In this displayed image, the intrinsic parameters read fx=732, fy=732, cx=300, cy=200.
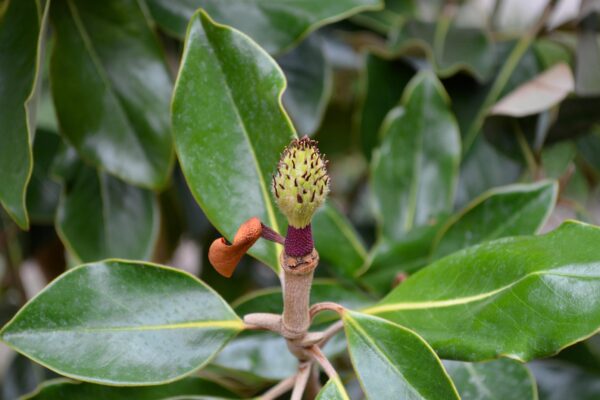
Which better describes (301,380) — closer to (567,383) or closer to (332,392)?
(332,392)

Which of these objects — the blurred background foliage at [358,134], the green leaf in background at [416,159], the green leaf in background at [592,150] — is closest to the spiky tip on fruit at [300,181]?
the blurred background foliage at [358,134]

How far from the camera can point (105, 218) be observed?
2.56ft

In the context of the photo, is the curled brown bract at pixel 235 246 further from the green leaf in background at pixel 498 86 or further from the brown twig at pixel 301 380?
the green leaf in background at pixel 498 86

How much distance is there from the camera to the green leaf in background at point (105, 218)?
753 millimetres

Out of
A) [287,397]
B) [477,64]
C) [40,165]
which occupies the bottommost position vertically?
[287,397]

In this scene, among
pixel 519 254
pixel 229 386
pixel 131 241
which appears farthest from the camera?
pixel 131 241

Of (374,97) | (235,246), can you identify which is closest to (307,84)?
(374,97)

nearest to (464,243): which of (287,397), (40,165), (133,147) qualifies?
A: (287,397)

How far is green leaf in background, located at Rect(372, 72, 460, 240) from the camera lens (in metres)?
0.75

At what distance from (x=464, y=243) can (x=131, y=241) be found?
0.34 metres

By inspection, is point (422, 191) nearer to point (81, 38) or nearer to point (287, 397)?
point (287, 397)

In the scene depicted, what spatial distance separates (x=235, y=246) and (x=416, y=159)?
36cm

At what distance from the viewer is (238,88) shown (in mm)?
561

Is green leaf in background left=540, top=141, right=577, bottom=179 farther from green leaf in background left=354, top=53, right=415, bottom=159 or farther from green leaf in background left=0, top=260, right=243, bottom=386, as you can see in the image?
green leaf in background left=0, top=260, right=243, bottom=386
